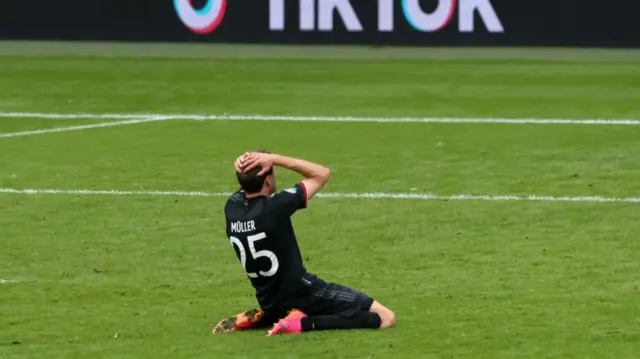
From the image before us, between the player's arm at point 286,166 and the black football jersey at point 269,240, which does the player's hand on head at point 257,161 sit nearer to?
the player's arm at point 286,166

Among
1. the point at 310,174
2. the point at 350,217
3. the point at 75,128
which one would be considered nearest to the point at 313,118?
the point at 75,128

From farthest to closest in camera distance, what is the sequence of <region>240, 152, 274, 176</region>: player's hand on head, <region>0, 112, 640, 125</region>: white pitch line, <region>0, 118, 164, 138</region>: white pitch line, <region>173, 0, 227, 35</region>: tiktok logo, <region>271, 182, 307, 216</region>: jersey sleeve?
<region>173, 0, 227, 35</region>: tiktok logo → <region>0, 112, 640, 125</region>: white pitch line → <region>0, 118, 164, 138</region>: white pitch line → <region>271, 182, 307, 216</region>: jersey sleeve → <region>240, 152, 274, 176</region>: player's hand on head

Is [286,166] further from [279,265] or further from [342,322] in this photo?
[342,322]

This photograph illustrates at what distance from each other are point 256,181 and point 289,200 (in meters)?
0.22

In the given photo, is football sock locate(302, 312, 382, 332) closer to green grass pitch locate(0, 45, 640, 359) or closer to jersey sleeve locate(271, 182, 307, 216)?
green grass pitch locate(0, 45, 640, 359)

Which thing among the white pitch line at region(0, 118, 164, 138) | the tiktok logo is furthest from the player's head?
the tiktok logo

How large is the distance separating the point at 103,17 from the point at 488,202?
13525 mm

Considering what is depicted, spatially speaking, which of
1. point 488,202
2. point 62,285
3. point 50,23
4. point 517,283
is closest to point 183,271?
point 62,285

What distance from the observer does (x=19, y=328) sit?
30.5 feet

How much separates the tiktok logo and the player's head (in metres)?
16.4

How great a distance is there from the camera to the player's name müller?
8820mm

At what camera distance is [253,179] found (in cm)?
881

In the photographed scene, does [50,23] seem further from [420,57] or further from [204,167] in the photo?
[204,167]

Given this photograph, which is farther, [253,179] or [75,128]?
[75,128]
